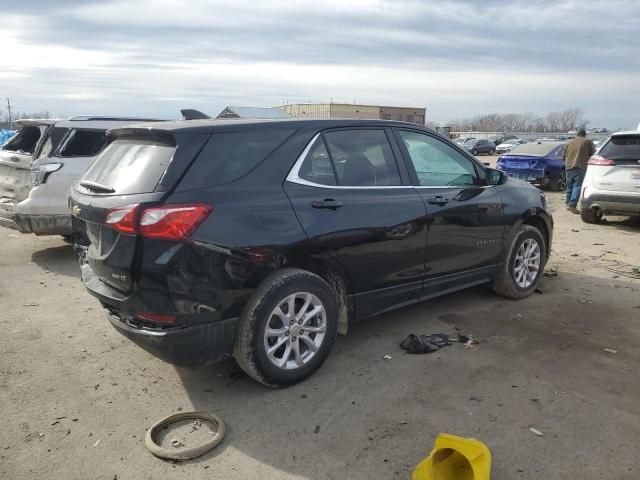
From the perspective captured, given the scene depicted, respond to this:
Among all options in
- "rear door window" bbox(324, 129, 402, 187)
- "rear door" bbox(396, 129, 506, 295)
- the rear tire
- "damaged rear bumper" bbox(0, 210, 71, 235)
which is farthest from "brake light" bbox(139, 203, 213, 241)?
the rear tire

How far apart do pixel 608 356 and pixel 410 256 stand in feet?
5.62

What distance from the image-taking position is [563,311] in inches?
203

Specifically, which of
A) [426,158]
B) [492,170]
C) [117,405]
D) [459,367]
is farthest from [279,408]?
[492,170]

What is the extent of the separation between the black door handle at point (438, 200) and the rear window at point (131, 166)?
2159 mm

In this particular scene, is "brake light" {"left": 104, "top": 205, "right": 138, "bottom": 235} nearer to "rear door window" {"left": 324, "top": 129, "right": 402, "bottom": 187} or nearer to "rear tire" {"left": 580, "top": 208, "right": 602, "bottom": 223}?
"rear door window" {"left": 324, "top": 129, "right": 402, "bottom": 187}

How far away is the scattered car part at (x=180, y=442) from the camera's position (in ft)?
9.54

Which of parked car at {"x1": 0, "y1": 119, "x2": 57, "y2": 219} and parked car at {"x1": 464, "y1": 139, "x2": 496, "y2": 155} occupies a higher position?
parked car at {"x1": 0, "y1": 119, "x2": 57, "y2": 219}

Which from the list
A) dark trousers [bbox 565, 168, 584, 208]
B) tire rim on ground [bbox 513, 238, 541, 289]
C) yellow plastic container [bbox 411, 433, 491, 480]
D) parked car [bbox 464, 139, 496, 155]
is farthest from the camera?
parked car [bbox 464, 139, 496, 155]

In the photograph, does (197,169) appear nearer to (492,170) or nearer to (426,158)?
(426,158)

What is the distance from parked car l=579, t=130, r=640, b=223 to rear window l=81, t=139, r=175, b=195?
832cm

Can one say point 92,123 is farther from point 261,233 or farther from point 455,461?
point 455,461

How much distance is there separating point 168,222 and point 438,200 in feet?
7.76

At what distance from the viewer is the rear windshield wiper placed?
136 inches

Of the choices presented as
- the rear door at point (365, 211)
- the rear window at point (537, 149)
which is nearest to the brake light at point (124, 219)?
the rear door at point (365, 211)
